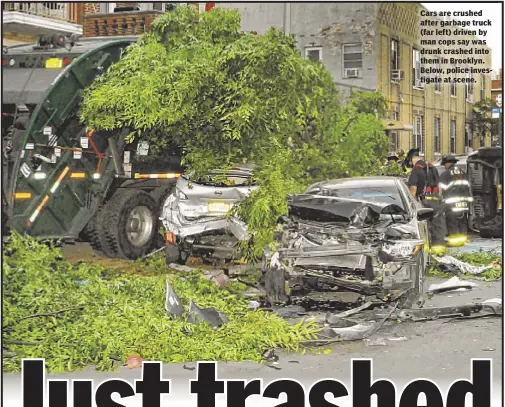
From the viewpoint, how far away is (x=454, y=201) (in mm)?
12984

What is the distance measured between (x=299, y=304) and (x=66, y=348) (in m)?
2.77

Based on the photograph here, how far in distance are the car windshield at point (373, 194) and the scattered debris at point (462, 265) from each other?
1778 millimetres

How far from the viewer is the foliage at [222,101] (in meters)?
10.0

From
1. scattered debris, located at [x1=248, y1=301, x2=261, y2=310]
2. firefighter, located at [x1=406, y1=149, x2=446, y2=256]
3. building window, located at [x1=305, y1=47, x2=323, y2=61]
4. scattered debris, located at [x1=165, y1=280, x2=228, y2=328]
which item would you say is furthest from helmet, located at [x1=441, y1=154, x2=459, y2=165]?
scattered debris, located at [x1=165, y1=280, x2=228, y2=328]

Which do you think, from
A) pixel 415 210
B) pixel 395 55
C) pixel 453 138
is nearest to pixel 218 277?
pixel 415 210

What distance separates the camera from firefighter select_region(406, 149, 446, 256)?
11.6 meters

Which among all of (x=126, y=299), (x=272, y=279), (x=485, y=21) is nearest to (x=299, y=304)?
(x=272, y=279)

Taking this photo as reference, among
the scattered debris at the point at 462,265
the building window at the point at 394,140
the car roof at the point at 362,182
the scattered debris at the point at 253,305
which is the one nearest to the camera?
the scattered debris at the point at 253,305

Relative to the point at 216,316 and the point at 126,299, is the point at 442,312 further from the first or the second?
the point at 126,299

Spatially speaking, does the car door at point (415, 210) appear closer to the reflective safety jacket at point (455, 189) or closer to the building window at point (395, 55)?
the building window at point (395, 55)

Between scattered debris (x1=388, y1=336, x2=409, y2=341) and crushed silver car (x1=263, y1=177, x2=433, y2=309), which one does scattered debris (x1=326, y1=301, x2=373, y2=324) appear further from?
scattered debris (x1=388, y1=336, x2=409, y2=341)

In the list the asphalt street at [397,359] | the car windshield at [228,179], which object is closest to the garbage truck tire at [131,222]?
the car windshield at [228,179]

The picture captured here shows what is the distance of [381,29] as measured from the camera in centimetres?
1100

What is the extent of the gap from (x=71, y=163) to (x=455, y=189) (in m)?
6.10
